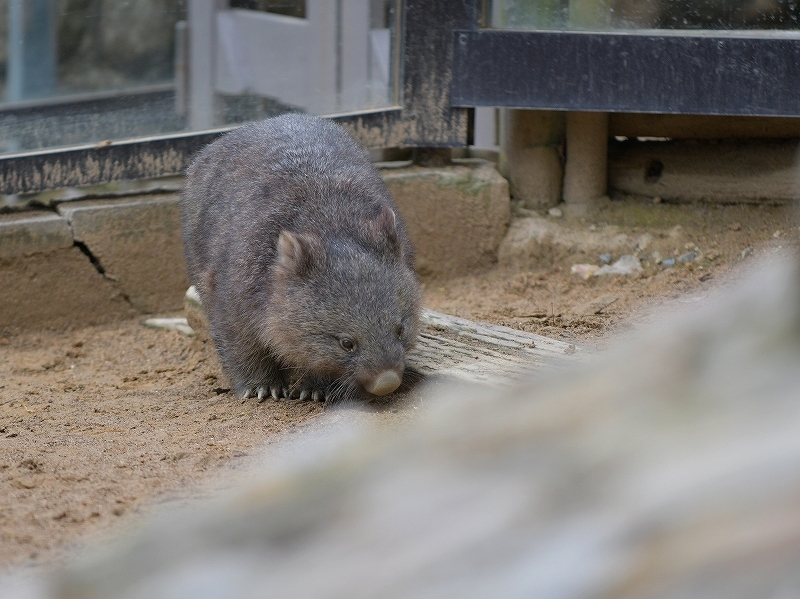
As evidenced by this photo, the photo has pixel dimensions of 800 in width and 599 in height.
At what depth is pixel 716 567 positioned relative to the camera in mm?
1195

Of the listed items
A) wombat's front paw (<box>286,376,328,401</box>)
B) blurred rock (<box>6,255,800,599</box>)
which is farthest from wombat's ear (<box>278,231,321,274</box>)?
blurred rock (<box>6,255,800,599</box>)

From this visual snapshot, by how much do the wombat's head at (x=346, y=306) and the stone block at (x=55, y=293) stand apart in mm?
2071

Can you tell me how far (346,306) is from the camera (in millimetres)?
3955

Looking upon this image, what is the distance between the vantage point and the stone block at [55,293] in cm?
571

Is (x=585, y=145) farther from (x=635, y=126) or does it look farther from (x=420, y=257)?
(x=420, y=257)

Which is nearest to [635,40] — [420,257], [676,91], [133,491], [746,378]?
[676,91]

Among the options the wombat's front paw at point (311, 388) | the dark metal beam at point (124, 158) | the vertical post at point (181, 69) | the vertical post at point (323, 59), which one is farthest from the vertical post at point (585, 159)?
the wombat's front paw at point (311, 388)

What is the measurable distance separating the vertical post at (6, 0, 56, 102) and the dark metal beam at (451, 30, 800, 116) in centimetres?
218

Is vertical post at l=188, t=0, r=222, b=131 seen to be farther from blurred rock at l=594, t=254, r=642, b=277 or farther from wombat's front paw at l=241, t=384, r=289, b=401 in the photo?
blurred rock at l=594, t=254, r=642, b=277

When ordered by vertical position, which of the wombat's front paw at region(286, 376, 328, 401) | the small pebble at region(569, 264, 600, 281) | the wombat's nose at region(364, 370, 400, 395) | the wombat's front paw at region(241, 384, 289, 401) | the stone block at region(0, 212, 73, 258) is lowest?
the wombat's front paw at region(241, 384, 289, 401)

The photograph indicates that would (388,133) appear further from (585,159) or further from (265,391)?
(265,391)

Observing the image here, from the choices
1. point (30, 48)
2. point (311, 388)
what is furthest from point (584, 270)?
point (30, 48)

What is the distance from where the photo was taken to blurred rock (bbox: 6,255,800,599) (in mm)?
1223

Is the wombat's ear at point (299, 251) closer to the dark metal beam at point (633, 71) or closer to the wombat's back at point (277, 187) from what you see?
the wombat's back at point (277, 187)
